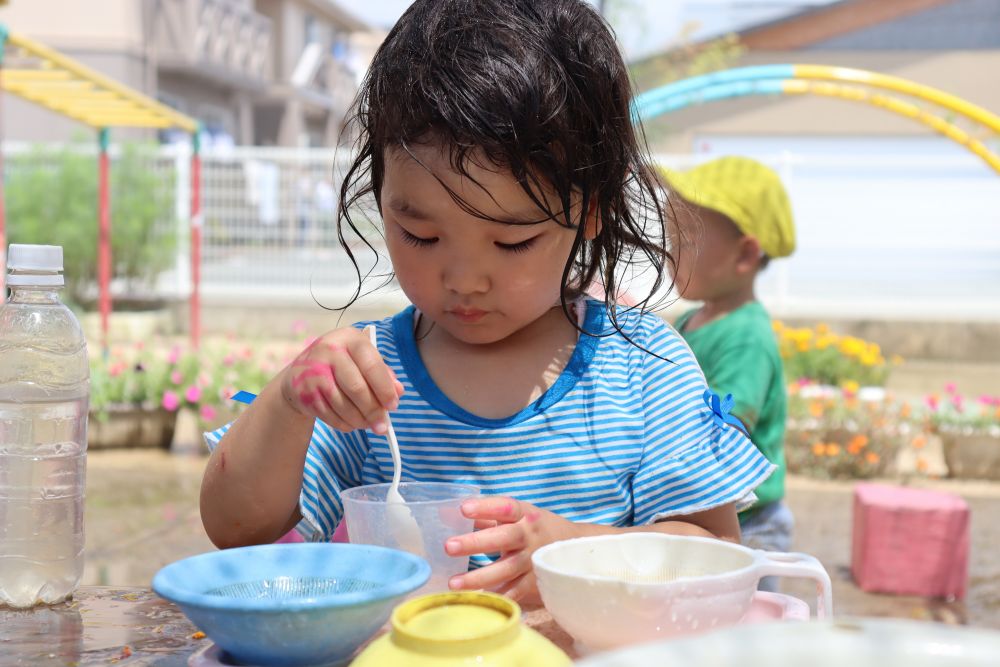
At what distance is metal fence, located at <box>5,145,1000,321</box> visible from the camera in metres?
10.7

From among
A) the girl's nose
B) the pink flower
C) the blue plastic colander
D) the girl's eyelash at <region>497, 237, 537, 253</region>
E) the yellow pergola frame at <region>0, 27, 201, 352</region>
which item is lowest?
the pink flower

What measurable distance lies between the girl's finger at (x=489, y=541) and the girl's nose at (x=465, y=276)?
1.12 feet

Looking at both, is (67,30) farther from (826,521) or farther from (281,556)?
(281,556)

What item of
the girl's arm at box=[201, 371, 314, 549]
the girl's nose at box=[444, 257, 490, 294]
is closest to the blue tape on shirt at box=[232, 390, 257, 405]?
the girl's arm at box=[201, 371, 314, 549]

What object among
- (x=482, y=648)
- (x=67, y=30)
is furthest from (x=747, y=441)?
(x=67, y=30)

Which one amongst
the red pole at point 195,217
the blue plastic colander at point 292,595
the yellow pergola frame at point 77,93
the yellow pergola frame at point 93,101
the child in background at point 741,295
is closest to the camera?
the blue plastic colander at point 292,595

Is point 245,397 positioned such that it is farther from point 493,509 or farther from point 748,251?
point 748,251

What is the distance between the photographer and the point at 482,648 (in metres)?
0.76

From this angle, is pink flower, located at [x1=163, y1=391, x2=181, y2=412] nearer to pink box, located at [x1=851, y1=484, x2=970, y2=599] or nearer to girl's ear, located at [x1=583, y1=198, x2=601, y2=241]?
pink box, located at [x1=851, y1=484, x2=970, y2=599]

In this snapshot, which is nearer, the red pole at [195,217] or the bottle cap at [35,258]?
the bottle cap at [35,258]

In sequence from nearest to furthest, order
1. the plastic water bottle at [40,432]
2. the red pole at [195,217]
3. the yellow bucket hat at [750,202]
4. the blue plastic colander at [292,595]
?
the blue plastic colander at [292,595]
the plastic water bottle at [40,432]
the yellow bucket hat at [750,202]
the red pole at [195,217]

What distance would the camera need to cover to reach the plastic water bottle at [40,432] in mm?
1291

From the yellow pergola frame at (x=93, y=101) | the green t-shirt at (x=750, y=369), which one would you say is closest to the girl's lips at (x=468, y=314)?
the green t-shirt at (x=750, y=369)

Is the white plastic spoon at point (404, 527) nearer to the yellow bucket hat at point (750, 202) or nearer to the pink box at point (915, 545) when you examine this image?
the yellow bucket hat at point (750, 202)
